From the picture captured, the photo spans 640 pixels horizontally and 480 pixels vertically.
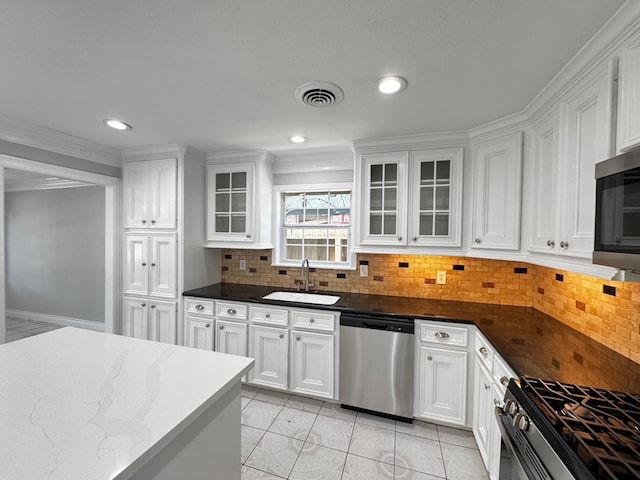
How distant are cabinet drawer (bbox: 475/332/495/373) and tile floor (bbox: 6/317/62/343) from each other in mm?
5951

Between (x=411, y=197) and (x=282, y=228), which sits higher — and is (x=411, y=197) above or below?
above

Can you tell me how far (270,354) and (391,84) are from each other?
244 centimetres

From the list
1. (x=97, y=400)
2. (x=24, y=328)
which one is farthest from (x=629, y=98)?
(x=24, y=328)

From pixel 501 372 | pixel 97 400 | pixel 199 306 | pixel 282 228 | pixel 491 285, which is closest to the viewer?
pixel 97 400

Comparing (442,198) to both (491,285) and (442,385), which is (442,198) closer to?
(491,285)

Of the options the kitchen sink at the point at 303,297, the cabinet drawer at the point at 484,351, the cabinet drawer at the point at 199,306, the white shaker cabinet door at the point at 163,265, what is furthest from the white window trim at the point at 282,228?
the cabinet drawer at the point at 484,351

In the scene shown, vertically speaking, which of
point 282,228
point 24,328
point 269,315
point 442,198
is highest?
point 442,198

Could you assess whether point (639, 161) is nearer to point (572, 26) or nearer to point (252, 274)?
point (572, 26)

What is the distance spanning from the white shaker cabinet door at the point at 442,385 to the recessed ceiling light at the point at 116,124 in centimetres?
306

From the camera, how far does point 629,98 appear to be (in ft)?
3.67

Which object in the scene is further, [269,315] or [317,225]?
[317,225]

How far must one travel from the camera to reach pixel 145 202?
308 centimetres

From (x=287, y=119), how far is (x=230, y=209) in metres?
1.39

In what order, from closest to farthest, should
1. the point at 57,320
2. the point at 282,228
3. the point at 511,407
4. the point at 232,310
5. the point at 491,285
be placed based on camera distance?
the point at 511,407 < the point at 491,285 < the point at 232,310 < the point at 282,228 < the point at 57,320
